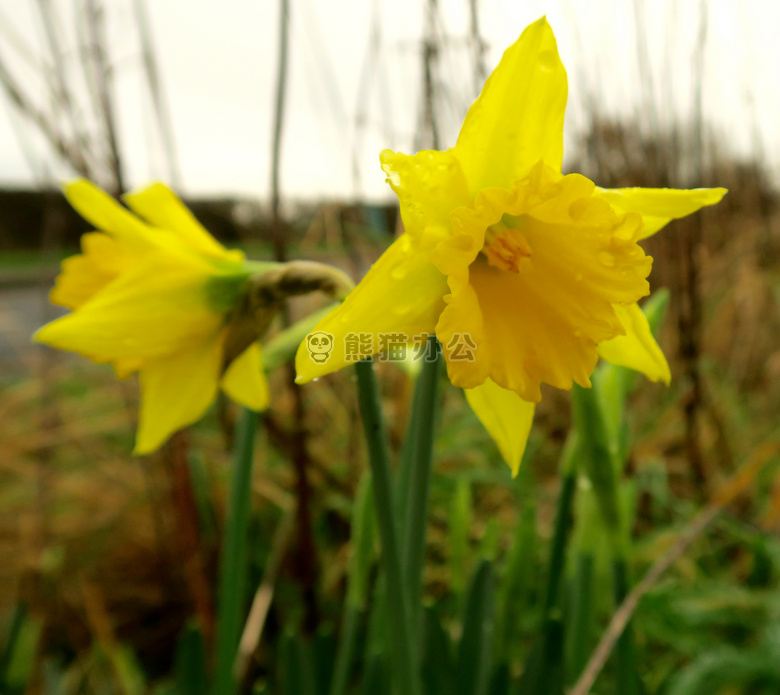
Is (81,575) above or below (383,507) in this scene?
below

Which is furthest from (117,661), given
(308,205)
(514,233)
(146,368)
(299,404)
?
(308,205)

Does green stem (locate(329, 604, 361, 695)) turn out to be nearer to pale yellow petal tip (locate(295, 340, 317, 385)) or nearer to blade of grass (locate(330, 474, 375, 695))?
blade of grass (locate(330, 474, 375, 695))

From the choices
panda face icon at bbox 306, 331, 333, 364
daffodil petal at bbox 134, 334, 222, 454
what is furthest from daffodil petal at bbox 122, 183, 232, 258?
panda face icon at bbox 306, 331, 333, 364

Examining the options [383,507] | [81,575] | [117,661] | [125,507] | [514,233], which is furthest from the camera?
[125,507]

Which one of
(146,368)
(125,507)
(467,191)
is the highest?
(467,191)

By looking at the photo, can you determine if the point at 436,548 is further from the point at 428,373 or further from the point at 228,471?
the point at 428,373

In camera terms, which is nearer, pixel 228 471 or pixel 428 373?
pixel 428 373

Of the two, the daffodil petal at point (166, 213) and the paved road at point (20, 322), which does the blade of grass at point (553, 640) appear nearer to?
the daffodil petal at point (166, 213)
